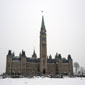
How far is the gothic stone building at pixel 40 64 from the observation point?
99875 millimetres

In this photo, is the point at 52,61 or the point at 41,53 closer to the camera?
the point at 41,53

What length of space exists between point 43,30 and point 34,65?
24.4 meters

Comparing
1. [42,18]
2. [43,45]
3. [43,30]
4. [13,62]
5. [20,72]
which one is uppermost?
[42,18]

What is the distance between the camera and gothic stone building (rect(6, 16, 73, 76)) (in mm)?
99875

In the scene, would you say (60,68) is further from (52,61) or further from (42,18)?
(42,18)

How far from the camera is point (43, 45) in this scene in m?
105

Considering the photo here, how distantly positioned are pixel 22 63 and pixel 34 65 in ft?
28.8

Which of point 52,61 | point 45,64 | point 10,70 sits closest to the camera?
point 10,70

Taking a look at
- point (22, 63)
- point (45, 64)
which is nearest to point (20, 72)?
point (22, 63)

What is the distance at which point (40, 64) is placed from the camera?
10394 centimetres

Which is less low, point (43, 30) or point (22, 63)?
point (43, 30)

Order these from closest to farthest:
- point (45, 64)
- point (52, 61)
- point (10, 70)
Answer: point (10, 70) < point (45, 64) < point (52, 61)

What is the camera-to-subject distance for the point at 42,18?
114 metres

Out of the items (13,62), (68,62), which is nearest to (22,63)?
(13,62)
